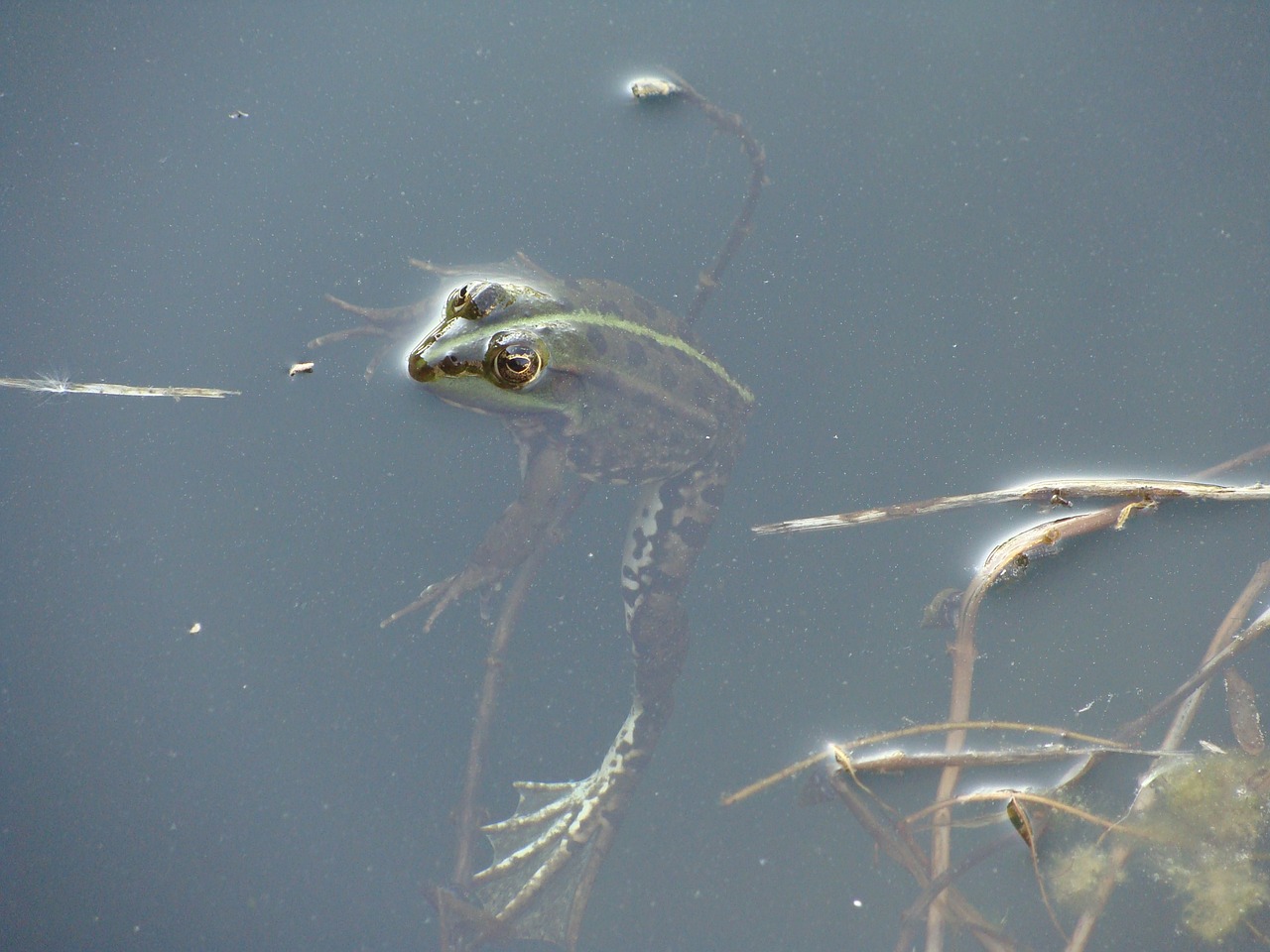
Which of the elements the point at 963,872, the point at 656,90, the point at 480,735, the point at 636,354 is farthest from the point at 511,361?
the point at 963,872

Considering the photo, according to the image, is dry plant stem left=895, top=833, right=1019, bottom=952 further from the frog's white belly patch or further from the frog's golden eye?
the frog's golden eye

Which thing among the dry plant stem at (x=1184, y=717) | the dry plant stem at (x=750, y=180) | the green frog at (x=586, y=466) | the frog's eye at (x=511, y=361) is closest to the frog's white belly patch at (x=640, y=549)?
the green frog at (x=586, y=466)

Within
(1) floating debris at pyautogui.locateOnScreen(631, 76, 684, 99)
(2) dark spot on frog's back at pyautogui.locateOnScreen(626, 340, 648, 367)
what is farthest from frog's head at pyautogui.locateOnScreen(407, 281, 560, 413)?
(1) floating debris at pyautogui.locateOnScreen(631, 76, 684, 99)

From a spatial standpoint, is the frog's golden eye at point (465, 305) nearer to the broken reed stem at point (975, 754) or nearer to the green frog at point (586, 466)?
the green frog at point (586, 466)

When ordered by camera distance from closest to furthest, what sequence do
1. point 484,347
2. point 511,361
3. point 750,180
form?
point 511,361 < point 484,347 < point 750,180

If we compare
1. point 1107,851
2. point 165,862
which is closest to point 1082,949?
point 1107,851

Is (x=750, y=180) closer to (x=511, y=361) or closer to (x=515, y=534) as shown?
(x=511, y=361)
